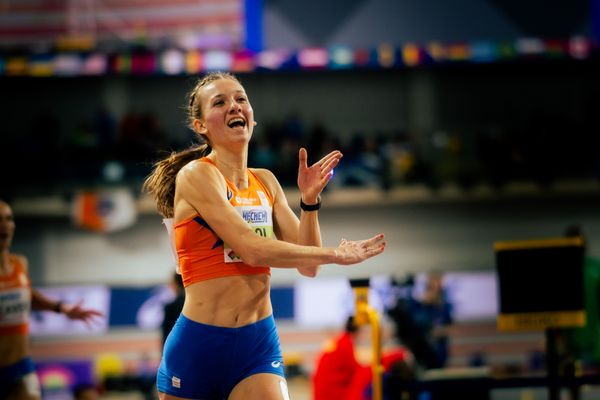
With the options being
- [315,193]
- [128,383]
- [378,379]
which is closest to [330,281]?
[128,383]

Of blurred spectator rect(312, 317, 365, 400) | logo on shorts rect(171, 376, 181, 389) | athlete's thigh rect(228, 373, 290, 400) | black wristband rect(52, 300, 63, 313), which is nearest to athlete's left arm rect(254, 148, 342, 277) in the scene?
athlete's thigh rect(228, 373, 290, 400)

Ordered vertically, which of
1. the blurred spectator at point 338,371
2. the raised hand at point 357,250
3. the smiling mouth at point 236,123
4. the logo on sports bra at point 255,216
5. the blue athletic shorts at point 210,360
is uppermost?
the smiling mouth at point 236,123

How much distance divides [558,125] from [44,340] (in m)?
11.2

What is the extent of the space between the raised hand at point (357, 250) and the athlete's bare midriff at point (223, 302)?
1.64ft

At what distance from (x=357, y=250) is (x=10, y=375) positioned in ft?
Result: 10.6

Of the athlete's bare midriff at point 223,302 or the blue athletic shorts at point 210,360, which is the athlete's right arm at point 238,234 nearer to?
the athlete's bare midriff at point 223,302

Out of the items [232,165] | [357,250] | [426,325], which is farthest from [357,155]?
[357,250]

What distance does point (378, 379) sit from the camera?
495cm

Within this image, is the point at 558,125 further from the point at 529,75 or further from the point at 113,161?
the point at 113,161

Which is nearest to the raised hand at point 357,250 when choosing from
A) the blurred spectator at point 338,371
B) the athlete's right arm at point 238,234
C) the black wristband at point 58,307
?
the athlete's right arm at point 238,234

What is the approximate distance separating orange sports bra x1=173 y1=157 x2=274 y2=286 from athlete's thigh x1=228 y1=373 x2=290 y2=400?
0.42 meters

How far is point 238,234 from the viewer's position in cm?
298

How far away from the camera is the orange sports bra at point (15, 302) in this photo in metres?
5.16

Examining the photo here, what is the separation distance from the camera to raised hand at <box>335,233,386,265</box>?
2.81m
